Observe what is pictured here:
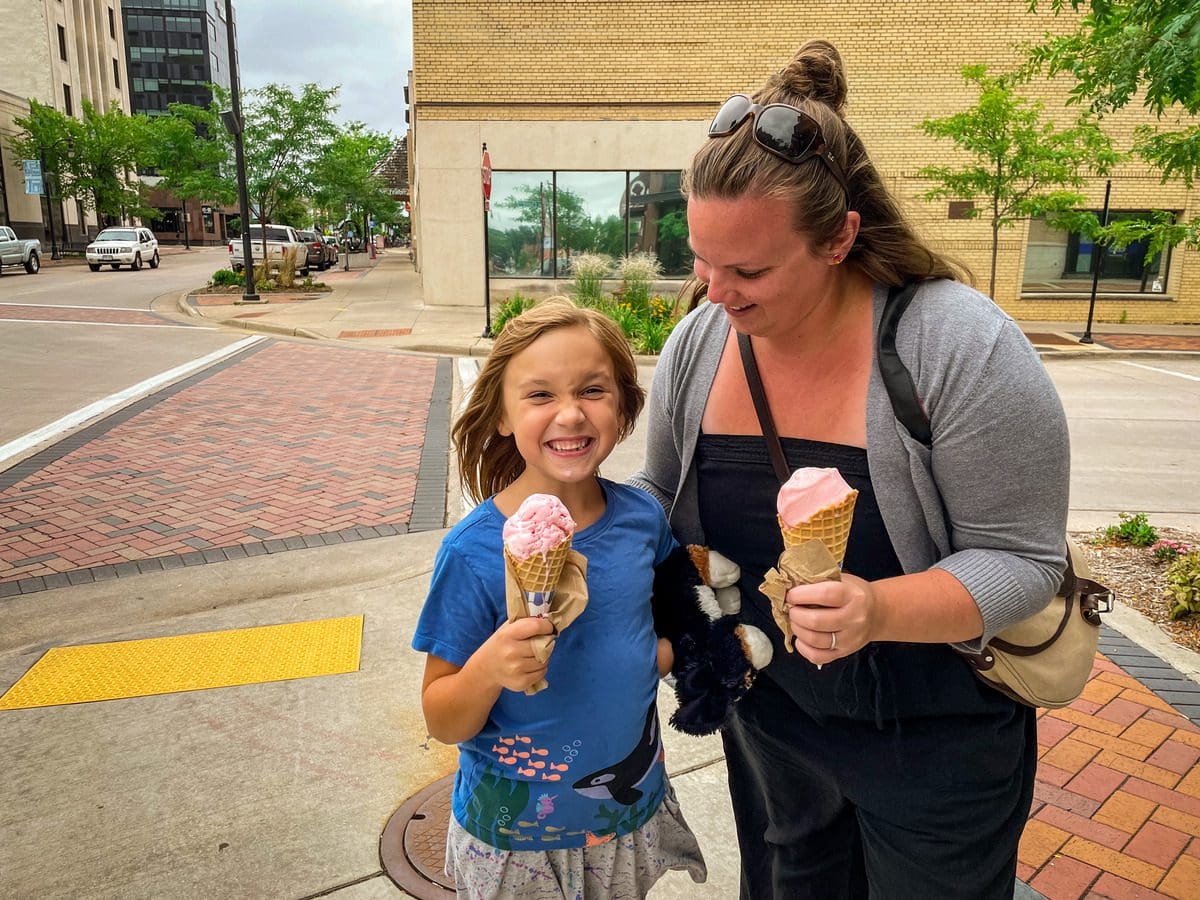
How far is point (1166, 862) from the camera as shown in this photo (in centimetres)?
282

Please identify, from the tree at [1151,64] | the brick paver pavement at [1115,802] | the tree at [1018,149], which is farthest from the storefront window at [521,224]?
the brick paver pavement at [1115,802]

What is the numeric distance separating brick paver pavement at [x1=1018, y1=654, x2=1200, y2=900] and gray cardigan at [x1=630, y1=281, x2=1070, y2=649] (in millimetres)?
1756

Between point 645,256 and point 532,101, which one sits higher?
point 532,101

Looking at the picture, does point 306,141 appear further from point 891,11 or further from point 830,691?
point 830,691

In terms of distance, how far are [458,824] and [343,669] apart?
8.07 feet

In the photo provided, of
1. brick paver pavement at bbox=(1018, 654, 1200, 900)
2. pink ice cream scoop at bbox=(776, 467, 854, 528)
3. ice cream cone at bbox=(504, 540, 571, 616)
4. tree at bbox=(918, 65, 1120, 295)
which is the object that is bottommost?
brick paver pavement at bbox=(1018, 654, 1200, 900)

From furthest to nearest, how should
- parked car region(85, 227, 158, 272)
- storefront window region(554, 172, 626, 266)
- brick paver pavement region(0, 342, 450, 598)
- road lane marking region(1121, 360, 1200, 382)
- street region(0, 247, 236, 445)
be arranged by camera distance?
parked car region(85, 227, 158, 272), storefront window region(554, 172, 626, 266), road lane marking region(1121, 360, 1200, 382), street region(0, 247, 236, 445), brick paver pavement region(0, 342, 450, 598)

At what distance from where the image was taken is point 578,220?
21641 millimetres

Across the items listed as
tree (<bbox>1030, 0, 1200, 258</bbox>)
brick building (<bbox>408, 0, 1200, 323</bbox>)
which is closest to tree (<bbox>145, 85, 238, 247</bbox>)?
brick building (<bbox>408, 0, 1200, 323</bbox>)

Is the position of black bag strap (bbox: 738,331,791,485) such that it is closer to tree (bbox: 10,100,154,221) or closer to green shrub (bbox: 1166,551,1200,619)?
green shrub (bbox: 1166,551,1200,619)

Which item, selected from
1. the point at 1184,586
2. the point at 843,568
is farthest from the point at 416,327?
the point at 843,568

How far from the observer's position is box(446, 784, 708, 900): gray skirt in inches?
71.1

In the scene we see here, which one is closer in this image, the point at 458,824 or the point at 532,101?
the point at 458,824

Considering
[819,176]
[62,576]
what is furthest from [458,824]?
[62,576]
